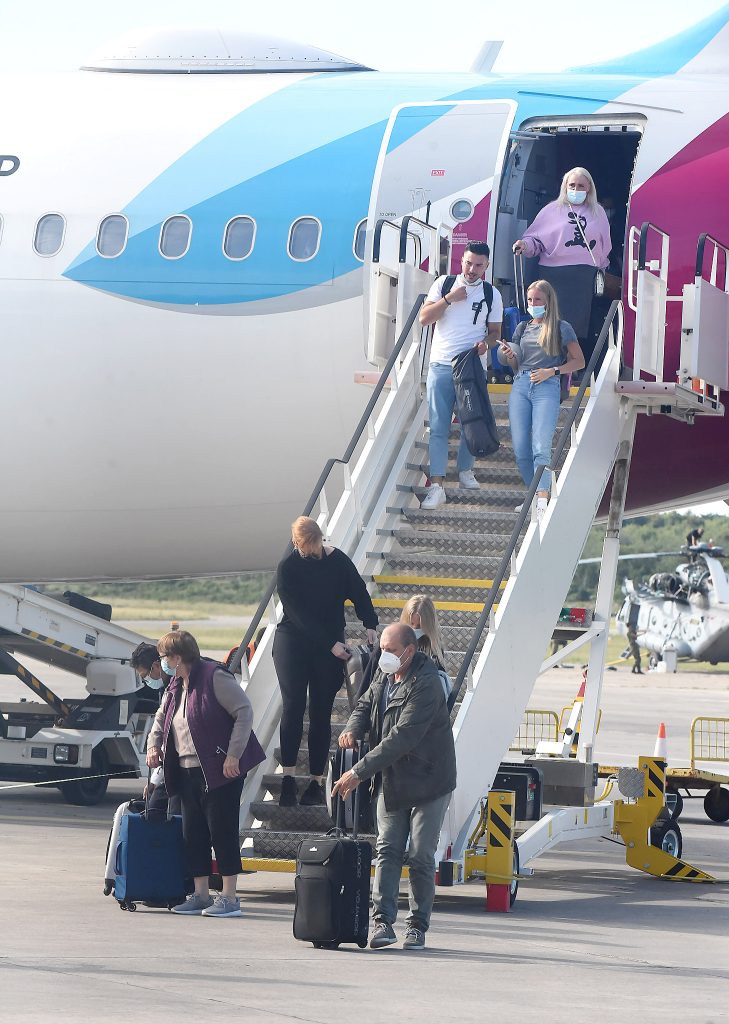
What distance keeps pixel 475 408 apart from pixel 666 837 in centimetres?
363

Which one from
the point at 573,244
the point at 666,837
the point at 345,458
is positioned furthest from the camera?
the point at 666,837

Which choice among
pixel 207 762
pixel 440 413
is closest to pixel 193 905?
pixel 207 762

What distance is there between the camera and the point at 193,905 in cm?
971

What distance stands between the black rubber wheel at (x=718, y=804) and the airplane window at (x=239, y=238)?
771 centimetres

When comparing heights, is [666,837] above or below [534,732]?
below

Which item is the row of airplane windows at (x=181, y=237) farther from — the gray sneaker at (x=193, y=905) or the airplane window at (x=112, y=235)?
the gray sneaker at (x=193, y=905)

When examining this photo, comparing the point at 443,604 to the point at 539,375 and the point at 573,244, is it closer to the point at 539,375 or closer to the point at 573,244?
the point at 539,375

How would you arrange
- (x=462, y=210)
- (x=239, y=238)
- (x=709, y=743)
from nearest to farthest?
(x=462, y=210) < (x=239, y=238) < (x=709, y=743)

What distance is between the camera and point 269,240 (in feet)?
43.2

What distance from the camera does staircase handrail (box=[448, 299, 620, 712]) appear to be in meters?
10.2

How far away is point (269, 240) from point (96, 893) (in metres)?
5.29

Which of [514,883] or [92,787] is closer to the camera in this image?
[514,883]

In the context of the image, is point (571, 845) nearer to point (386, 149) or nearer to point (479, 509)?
point (479, 509)

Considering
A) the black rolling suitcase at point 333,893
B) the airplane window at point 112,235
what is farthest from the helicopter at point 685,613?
the black rolling suitcase at point 333,893
